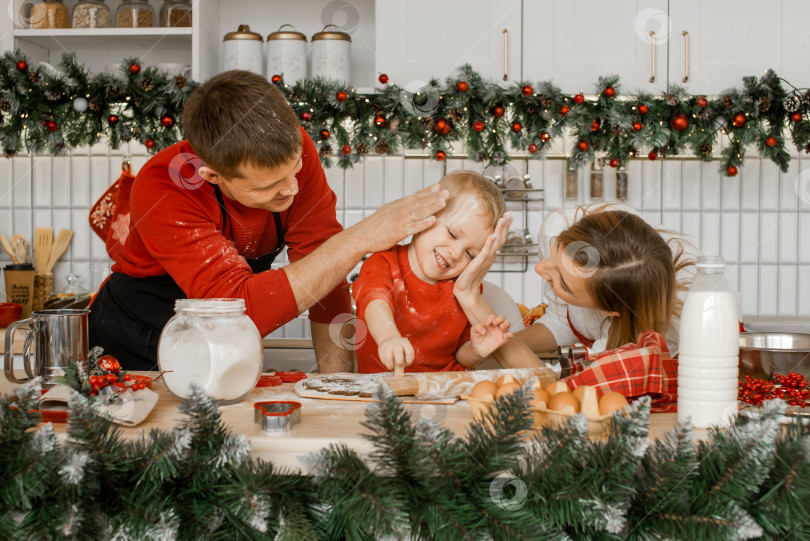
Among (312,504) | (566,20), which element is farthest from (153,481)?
(566,20)

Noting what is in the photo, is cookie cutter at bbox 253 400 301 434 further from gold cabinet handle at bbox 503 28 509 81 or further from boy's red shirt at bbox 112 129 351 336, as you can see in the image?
gold cabinet handle at bbox 503 28 509 81

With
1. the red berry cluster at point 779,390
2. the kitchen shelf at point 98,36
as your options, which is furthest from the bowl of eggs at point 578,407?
the kitchen shelf at point 98,36

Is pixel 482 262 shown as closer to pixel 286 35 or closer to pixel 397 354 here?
pixel 397 354

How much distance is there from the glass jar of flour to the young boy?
0.42m

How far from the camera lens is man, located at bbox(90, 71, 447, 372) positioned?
122cm

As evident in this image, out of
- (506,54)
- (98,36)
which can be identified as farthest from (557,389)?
(98,36)

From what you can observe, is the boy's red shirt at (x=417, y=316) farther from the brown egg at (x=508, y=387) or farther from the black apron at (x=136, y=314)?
the brown egg at (x=508, y=387)

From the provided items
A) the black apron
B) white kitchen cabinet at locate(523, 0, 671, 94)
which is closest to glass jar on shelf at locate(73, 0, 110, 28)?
the black apron

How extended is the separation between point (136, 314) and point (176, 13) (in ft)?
4.84

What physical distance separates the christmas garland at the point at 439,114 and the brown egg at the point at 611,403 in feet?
5.62

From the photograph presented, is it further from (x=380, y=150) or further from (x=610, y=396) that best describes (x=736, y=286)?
(x=610, y=396)

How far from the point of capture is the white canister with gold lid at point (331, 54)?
2615 millimetres

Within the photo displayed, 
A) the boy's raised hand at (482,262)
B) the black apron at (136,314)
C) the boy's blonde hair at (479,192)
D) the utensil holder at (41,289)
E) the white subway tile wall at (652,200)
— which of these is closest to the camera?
the boy's raised hand at (482,262)

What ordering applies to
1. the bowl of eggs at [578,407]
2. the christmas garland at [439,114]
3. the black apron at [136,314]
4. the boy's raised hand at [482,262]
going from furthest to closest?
the christmas garland at [439,114] → the black apron at [136,314] → the boy's raised hand at [482,262] → the bowl of eggs at [578,407]
